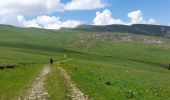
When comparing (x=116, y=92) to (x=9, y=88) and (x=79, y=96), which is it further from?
(x=9, y=88)

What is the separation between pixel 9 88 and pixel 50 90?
553 cm

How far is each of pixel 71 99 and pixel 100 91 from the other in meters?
5.53

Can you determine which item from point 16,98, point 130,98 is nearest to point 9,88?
point 16,98

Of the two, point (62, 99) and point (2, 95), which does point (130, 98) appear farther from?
point (2, 95)

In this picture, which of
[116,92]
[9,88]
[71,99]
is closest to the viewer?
[71,99]

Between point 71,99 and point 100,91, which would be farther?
point 100,91

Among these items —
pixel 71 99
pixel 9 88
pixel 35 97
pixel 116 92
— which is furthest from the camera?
pixel 9 88

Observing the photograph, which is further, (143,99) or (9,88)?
(9,88)

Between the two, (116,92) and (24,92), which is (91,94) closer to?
(116,92)

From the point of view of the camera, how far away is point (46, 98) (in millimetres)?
29562

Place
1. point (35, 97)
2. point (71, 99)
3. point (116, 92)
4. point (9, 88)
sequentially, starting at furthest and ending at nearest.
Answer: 1. point (9, 88)
2. point (116, 92)
3. point (35, 97)
4. point (71, 99)

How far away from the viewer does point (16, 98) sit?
30.5 meters

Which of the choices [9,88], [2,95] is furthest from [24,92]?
[9,88]

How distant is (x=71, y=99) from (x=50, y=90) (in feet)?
21.0
